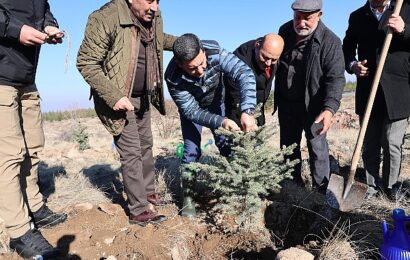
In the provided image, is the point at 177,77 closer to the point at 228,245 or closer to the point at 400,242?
the point at 228,245

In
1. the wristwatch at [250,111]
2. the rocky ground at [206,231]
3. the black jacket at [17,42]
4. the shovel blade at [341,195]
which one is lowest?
the rocky ground at [206,231]

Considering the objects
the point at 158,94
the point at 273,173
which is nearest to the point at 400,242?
the point at 273,173

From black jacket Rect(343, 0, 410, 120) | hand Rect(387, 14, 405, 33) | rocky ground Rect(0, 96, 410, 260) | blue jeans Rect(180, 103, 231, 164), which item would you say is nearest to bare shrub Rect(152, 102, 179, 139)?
rocky ground Rect(0, 96, 410, 260)

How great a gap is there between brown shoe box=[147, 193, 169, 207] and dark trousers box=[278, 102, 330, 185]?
153 centimetres

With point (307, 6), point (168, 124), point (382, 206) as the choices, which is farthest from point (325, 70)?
point (168, 124)

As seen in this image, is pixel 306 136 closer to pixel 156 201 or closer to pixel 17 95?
pixel 156 201

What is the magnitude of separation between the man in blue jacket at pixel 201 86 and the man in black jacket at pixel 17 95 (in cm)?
109

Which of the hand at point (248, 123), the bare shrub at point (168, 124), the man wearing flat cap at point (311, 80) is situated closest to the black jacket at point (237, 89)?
the man wearing flat cap at point (311, 80)

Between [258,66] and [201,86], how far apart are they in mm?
693

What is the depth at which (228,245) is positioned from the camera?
3350 mm

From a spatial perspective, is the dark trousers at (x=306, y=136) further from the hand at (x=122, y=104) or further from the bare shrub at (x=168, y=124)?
the bare shrub at (x=168, y=124)

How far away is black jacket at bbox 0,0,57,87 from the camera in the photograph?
9.76ft

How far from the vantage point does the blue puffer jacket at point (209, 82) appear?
352 centimetres

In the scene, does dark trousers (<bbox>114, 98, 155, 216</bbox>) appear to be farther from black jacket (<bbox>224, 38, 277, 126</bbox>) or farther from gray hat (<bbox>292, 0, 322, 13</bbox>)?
gray hat (<bbox>292, 0, 322, 13</bbox>)
